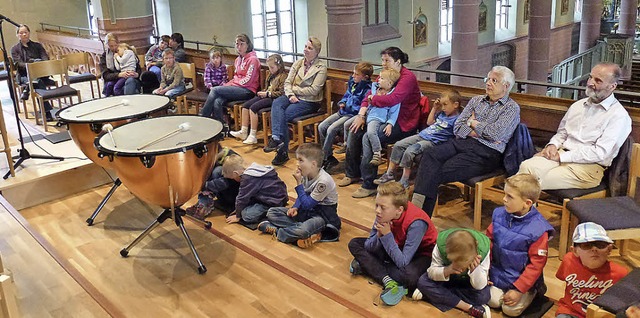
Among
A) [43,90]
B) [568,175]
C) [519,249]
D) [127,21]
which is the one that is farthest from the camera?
[127,21]

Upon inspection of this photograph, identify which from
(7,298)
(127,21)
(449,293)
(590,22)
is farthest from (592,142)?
(590,22)

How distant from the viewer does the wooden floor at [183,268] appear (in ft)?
12.6

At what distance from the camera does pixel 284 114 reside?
649 cm

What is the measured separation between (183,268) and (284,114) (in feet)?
8.16

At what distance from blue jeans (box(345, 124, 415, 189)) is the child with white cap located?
2.35 metres

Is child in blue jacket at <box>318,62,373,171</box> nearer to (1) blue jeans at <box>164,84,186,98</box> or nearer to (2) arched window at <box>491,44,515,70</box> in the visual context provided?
(1) blue jeans at <box>164,84,186,98</box>

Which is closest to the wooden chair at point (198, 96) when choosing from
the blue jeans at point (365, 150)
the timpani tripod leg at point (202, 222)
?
the blue jeans at point (365, 150)

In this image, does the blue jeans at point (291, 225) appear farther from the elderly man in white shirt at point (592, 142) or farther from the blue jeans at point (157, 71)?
the blue jeans at point (157, 71)

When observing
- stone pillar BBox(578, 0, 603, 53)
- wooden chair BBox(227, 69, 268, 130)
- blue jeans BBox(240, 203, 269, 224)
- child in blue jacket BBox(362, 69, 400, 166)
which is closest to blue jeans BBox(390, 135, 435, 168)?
child in blue jacket BBox(362, 69, 400, 166)

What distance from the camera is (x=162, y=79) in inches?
310

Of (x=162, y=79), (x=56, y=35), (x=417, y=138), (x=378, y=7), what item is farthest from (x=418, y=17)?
(x=417, y=138)

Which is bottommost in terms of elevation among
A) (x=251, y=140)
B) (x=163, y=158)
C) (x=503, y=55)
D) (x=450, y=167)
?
(x=503, y=55)

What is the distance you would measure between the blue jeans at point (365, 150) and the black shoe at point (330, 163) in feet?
1.41

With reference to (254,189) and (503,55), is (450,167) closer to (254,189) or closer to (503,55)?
(254,189)
